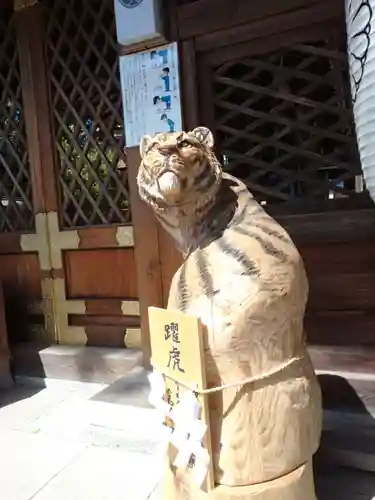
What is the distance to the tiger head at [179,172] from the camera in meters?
1.75

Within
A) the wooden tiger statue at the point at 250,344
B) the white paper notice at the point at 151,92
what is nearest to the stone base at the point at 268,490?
the wooden tiger statue at the point at 250,344

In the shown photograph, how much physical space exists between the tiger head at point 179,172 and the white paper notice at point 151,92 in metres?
1.45

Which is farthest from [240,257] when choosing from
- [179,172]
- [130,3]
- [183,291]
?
[130,3]

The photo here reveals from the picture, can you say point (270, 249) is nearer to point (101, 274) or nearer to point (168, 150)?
point (168, 150)

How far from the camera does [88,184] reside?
13.5ft

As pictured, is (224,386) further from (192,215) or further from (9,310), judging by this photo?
(9,310)

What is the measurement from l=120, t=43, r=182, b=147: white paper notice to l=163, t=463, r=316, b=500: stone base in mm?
2228

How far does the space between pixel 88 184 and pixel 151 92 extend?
3.61ft

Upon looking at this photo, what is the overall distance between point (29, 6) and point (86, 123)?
1061 mm

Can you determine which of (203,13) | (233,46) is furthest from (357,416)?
(203,13)

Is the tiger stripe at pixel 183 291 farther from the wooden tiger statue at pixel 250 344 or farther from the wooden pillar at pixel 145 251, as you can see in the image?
the wooden pillar at pixel 145 251

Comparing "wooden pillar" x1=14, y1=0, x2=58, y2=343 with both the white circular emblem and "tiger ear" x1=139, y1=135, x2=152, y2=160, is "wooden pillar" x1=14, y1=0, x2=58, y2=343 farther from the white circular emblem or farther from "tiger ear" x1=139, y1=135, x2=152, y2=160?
"tiger ear" x1=139, y1=135, x2=152, y2=160

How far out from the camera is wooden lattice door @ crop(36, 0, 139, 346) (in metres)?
3.91

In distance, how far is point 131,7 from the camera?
→ 3232 mm
